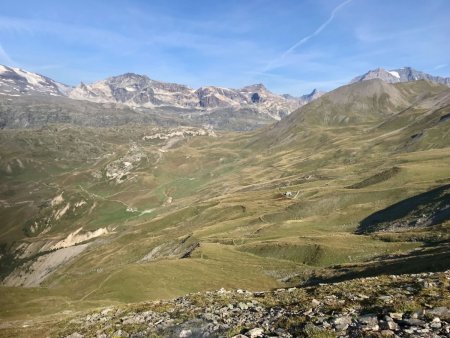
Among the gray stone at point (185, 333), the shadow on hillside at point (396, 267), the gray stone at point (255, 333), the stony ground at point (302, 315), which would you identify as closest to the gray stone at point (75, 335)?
the stony ground at point (302, 315)

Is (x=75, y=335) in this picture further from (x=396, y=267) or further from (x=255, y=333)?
(x=396, y=267)

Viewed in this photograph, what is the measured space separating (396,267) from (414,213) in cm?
6458

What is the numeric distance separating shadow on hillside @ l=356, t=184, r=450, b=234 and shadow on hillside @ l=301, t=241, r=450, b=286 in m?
44.2

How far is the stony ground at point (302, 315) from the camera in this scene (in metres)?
21.2

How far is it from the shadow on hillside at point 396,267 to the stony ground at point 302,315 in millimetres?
21986

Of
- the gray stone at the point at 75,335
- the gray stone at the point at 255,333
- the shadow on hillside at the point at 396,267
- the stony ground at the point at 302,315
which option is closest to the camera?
the stony ground at the point at 302,315

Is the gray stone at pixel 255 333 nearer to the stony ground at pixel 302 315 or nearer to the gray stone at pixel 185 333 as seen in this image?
the stony ground at pixel 302 315

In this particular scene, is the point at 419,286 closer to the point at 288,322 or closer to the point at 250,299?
the point at 288,322

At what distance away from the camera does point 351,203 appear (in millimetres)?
161750

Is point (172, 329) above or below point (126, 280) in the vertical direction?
above

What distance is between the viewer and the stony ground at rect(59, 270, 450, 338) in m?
21.2

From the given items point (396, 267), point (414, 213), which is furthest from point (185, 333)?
point (414, 213)

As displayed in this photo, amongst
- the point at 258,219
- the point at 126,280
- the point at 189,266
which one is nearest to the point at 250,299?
the point at 126,280

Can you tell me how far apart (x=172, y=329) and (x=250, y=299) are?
8040mm
